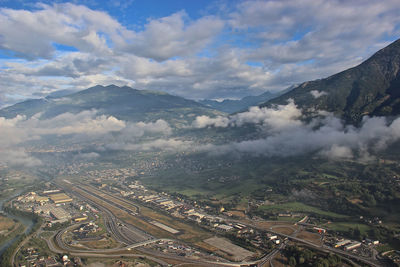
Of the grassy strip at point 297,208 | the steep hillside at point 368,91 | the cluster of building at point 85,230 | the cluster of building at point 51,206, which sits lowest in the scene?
the grassy strip at point 297,208

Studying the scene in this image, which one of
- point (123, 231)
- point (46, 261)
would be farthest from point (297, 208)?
point (46, 261)

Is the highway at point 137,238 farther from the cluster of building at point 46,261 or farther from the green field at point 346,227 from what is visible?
the cluster of building at point 46,261

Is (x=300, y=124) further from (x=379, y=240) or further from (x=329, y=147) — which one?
(x=379, y=240)

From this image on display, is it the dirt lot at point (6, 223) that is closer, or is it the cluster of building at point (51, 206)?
the dirt lot at point (6, 223)

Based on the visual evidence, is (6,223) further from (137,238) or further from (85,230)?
A: (137,238)

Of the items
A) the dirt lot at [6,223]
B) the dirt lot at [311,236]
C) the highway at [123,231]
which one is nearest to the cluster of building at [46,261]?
the highway at [123,231]

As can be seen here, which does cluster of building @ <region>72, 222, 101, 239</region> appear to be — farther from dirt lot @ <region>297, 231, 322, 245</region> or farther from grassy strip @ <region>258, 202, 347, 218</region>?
dirt lot @ <region>297, 231, 322, 245</region>

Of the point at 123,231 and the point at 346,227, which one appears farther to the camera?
the point at 123,231

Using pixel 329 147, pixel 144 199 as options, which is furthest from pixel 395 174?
pixel 144 199
